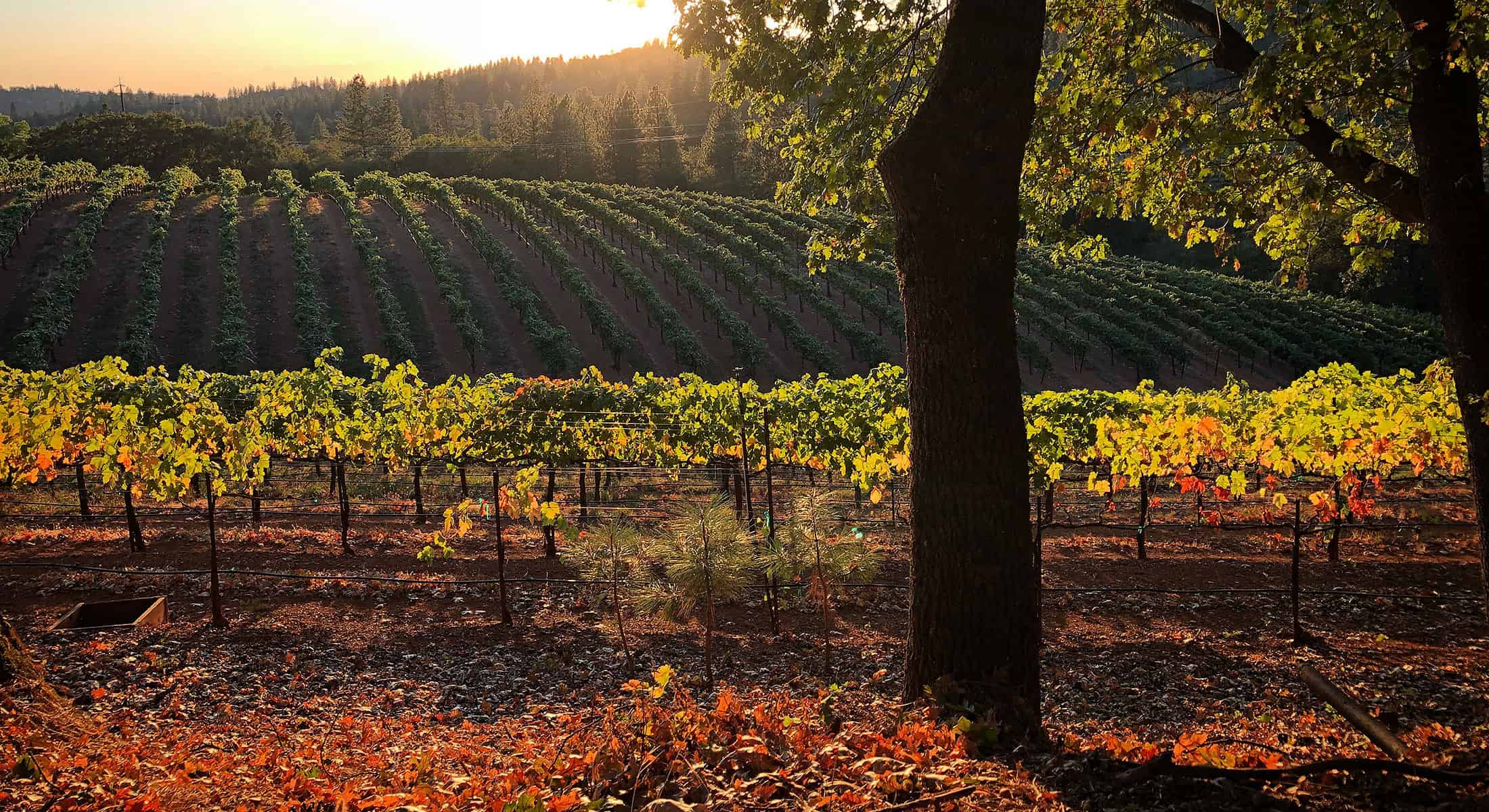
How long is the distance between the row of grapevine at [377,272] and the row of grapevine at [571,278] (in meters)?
7.92

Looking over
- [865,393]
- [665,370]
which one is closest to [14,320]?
[665,370]

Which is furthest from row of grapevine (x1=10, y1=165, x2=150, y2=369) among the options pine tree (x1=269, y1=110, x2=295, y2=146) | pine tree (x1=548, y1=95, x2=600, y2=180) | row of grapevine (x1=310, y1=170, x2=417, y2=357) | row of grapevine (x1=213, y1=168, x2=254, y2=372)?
pine tree (x1=269, y1=110, x2=295, y2=146)

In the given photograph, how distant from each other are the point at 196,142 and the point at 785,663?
8332cm

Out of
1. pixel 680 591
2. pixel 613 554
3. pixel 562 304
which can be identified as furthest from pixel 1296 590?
pixel 562 304

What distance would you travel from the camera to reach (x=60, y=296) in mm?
35781

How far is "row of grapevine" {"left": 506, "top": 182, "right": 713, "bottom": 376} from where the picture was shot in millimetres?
37594

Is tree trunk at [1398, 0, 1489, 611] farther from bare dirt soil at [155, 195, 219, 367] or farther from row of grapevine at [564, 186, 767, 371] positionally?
bare dirt soil at [155, 195, 219, 367]

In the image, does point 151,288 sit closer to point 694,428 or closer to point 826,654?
point 694,428

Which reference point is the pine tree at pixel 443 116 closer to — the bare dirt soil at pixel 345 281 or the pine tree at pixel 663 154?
the pine tree at pixel 663 154

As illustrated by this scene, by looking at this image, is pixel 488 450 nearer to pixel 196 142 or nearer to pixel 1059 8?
pixel 1059 8

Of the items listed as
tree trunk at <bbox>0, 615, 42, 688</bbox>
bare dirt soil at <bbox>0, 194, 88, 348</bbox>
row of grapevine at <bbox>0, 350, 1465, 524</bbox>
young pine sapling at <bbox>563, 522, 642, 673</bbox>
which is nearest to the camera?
tree trunk at <bbox>0, 615, 42, 688</bbox>

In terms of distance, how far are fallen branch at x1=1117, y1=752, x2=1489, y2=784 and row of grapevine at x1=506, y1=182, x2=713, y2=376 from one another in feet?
111

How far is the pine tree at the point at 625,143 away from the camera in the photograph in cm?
8119

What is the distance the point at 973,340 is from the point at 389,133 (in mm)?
94166
